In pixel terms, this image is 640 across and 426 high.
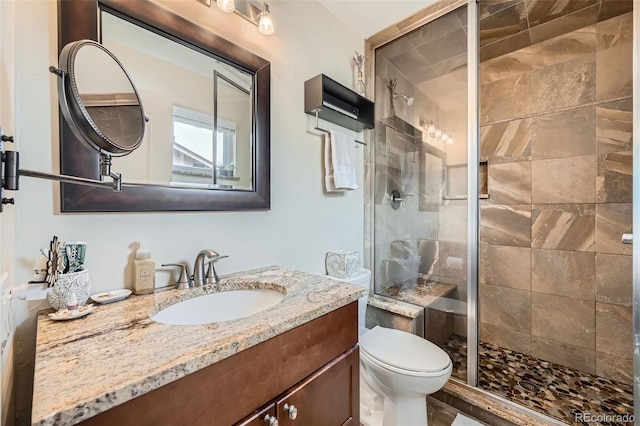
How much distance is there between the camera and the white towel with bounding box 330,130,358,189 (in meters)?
1.67

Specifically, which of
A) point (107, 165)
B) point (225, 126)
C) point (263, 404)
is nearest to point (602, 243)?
point (263, 404)

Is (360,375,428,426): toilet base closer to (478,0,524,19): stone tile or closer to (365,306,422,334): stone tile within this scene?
(365,306,422,334): stone tile

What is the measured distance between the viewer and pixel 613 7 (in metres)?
1.68

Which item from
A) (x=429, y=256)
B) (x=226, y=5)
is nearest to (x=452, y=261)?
(x=429, y=256)

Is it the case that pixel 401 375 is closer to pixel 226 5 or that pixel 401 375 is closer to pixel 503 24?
pixel 226 5

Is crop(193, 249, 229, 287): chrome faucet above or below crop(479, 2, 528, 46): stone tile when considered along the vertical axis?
below

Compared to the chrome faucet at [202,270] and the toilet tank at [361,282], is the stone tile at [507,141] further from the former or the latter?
the chrome faucet at [202,270]

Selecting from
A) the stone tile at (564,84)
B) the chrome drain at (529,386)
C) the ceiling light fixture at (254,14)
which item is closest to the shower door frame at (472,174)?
the chrome drain at (529,386)

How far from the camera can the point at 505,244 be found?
7.14 ft

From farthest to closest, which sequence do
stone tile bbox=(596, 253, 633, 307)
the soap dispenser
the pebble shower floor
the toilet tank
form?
stone tile bbox=(596, 253, 633, 307)
the toilet tank
the pebble shower floor
the soap dispenser

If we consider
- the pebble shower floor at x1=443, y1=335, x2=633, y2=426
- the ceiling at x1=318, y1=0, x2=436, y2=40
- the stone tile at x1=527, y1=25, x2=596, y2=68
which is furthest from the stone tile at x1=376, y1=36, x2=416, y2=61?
the pebble shower floor at x1=443, y1=335, x2=633, y2=426

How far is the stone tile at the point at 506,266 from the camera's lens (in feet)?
6.87

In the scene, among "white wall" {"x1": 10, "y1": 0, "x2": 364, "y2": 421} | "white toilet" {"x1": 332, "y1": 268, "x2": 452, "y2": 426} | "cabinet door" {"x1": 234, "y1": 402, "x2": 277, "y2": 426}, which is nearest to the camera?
"cabinet door" {"x1": 234, "y1": 402, "x2": 277, "y2": 426}

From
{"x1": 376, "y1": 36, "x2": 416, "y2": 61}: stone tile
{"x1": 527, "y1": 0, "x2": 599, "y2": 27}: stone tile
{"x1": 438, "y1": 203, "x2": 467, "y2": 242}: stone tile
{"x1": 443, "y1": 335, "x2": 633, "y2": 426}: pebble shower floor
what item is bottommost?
{"x1": 443, "y1": 335, "x2": 633, "y2": 426}: pebble shower floor
